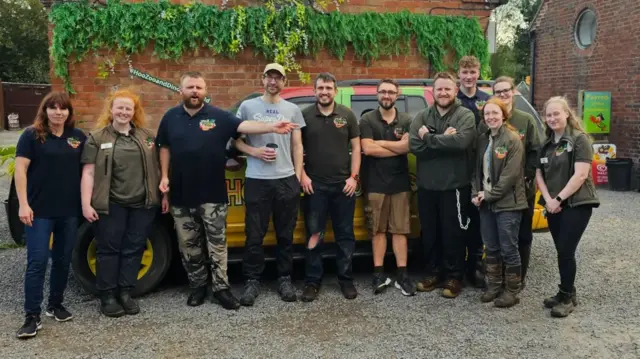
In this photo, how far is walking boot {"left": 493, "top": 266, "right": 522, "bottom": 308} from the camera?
4.56 metres

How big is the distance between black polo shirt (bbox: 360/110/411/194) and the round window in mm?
10387

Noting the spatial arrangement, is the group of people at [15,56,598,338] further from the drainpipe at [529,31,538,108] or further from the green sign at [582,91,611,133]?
the drainpipe at [529,31,538,108]

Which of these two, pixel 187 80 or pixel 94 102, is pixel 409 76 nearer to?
pixel 94 102

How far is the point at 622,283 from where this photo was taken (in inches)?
204

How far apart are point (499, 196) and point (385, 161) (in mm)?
982

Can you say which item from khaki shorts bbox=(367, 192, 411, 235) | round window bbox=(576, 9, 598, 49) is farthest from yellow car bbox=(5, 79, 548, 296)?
round window bbox=(576, 9, 598, 49)

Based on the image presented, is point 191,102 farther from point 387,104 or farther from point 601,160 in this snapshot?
point 601,160

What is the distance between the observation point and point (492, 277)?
469 centimetres

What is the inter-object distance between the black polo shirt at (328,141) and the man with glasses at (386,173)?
0.22 metres

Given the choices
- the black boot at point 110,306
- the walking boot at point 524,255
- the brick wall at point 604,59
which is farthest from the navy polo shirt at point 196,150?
the brick wall at point 604,59

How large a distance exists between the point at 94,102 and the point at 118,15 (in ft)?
4.26

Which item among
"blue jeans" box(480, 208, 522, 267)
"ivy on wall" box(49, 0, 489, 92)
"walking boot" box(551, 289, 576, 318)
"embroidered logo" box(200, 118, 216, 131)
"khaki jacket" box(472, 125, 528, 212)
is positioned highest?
"ivy on wall" box(49, 0, 489, 92)

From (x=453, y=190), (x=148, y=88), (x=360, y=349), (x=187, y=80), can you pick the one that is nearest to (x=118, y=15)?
(x=148, y=88)

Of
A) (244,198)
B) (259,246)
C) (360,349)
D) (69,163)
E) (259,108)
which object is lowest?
(360,349)
